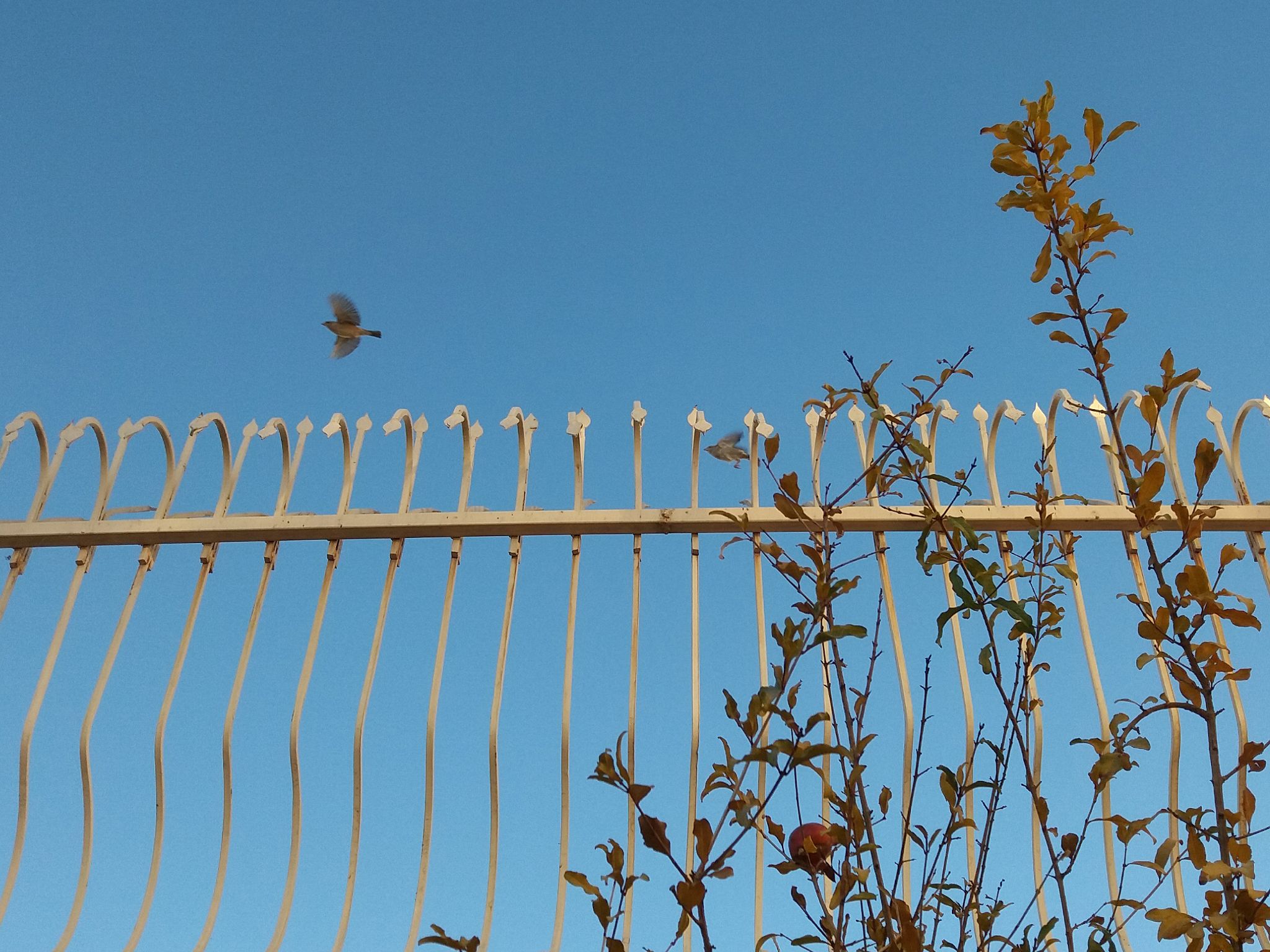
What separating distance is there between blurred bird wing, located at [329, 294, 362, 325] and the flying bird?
1.57 m

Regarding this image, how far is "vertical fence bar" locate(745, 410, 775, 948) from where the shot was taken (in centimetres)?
215

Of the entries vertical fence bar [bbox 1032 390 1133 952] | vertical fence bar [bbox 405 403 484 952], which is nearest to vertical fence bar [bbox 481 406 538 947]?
vertical fence bar [bbox 405 403 484 952]

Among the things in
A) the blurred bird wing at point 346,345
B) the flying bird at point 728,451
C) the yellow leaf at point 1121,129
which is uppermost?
the blurred bird wing at point 346,345

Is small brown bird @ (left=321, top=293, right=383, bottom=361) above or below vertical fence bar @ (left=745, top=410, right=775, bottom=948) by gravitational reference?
above

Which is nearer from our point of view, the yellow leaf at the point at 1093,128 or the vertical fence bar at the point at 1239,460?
the yellow leaf at the point at 1093,128

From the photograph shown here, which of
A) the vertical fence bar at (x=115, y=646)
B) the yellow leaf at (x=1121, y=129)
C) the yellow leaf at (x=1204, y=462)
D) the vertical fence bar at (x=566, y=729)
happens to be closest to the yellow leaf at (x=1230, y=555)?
the yellow leaf at (x=1204, y=462)

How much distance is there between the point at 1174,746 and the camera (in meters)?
2.29

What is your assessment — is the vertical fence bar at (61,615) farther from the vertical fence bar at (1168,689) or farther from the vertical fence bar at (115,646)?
the vertical fence bar at (1168,689)

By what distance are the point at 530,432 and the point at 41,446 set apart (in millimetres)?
1435

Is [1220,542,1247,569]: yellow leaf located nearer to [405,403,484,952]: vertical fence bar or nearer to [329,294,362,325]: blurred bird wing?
Answer: [405,403,484,952]: vertical fence bar

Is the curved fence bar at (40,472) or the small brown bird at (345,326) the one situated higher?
the small brown bird at (345,326)

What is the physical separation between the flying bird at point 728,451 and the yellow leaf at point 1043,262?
4.51ft

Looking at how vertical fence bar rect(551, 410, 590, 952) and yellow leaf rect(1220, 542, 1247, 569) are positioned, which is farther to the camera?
vertical fence bar rect(551, 410, 590, 952)

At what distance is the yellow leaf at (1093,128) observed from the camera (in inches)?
52.6
